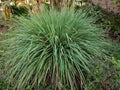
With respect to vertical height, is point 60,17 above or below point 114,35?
above

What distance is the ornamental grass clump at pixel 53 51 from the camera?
13.4 ft

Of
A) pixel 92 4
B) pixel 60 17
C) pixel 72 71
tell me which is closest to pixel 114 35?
pixel 92 4

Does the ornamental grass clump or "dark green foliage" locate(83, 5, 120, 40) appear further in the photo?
"dark green foliage" locate(83, 5, 120, 40)

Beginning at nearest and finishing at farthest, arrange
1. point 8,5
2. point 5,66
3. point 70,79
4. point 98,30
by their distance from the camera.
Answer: point 70,79
point 5,66
point 98,30
point 8,5

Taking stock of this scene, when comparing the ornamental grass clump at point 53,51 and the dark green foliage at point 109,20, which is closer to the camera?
the ornamental grass clump at point 53,51

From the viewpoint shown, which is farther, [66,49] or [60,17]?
[60,17]

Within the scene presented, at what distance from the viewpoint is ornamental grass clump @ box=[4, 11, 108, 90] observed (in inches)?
161

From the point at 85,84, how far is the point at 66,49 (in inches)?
23.9

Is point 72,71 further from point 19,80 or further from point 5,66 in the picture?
point 5,66

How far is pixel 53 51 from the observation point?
4.17 m

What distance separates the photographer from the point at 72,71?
4.07m

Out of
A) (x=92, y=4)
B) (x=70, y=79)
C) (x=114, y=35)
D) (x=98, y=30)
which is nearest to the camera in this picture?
(x=70, y=79)

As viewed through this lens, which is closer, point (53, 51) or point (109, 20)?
point (53, 51)

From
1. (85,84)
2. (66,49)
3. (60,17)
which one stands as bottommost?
(85,84)
